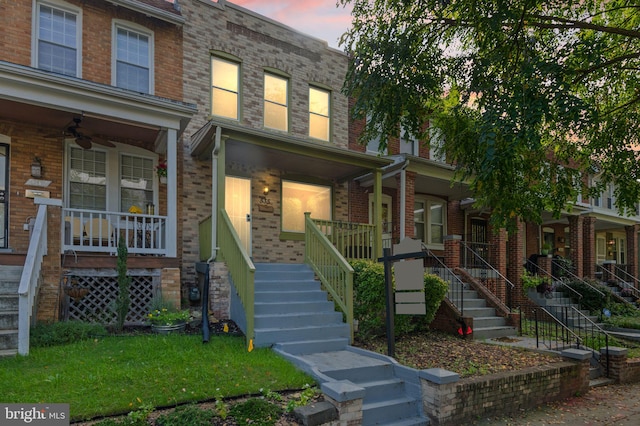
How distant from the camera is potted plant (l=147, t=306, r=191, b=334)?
720cm

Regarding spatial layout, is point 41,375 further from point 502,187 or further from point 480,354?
point 502,187

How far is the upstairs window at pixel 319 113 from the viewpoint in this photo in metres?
12.6

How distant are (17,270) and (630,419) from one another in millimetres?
10063

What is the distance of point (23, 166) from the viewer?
8.59 m

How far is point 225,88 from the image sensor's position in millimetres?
11172

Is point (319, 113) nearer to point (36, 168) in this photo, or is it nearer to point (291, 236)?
point (291, 236)

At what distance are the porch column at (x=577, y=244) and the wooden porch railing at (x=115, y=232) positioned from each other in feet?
51.9

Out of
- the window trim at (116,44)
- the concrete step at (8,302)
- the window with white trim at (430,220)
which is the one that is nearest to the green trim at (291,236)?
the window trim at (116,44)

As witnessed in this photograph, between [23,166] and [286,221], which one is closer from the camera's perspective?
[23,166]

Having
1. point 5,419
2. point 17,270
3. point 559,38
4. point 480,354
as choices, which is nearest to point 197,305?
point 17,270

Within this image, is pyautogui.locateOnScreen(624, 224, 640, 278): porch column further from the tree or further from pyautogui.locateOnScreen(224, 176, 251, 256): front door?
pyautogui.locateOnScreen(224, 176, 251, 256): front door

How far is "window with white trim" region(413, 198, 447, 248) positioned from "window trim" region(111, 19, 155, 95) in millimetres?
9458

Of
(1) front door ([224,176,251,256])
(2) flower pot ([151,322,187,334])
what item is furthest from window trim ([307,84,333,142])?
(2) flower pot ([151,322,187,334])

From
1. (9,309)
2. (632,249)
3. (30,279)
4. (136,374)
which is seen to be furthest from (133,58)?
(632,249)
